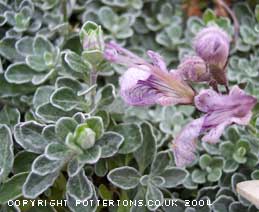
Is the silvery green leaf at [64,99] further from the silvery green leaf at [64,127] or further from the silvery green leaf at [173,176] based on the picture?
the silvery green leaf at [173,176]

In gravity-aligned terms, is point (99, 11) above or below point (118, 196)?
above

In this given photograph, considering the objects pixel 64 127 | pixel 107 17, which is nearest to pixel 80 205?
pixel 64 127

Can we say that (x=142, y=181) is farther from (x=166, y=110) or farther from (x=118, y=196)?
(x=166, y=110)

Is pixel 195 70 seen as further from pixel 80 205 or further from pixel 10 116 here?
pixel 10 116

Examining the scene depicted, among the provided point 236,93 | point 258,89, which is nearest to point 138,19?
point 258,89

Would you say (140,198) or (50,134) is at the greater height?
(50,134)

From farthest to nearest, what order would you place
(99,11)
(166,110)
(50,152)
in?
(99,11) < (166,110) < (50,152)
